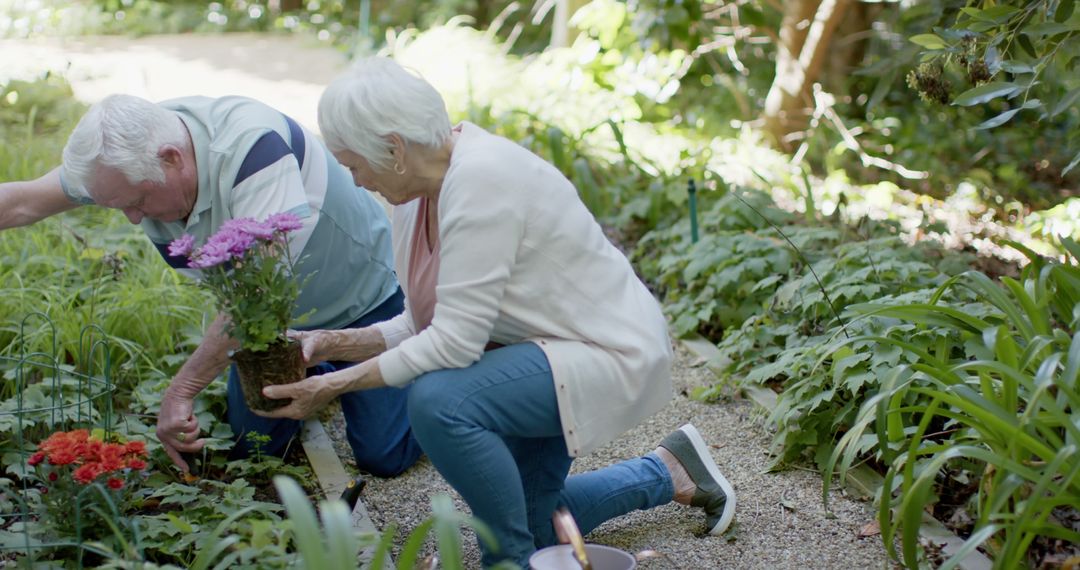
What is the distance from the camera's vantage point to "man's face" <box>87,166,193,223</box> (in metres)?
2.43

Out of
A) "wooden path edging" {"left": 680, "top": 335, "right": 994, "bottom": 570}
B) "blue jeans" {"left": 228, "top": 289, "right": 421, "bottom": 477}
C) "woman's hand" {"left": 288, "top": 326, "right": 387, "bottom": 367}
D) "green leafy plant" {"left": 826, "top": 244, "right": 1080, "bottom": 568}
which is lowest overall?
"blue jeans" {"left": 228, "top": 289, "right": 421, "bottom": 477}

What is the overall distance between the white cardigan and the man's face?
0.76 m

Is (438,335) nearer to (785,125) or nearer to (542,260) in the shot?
(542,260)

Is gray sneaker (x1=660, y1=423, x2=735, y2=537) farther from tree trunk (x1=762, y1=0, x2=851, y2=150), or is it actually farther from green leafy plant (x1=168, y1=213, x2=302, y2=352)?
tree trunk (x1=762, y1=0, x2=851, y2=150)

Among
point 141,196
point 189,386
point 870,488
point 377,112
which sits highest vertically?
point 377,112

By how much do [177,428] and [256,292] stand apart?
561 millimetres

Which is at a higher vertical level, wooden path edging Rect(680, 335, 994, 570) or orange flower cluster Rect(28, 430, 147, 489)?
orange flower cluster Rect(28, 430, 147, 489)

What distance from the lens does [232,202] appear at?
2.59 meters

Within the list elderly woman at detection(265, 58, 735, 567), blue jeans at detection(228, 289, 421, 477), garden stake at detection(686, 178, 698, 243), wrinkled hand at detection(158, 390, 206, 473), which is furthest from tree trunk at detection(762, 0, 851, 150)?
wrinkled hand at detection(158, 390, 206, 473)

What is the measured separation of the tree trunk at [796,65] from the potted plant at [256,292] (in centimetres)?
504

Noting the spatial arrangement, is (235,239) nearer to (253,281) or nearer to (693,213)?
(253,281)

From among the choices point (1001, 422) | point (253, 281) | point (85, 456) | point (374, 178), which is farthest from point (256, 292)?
point (1001, 422)

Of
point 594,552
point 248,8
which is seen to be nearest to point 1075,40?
point 594,552

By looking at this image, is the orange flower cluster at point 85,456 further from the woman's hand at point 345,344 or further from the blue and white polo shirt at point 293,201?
the blue and white polo shirt at point 293,201
